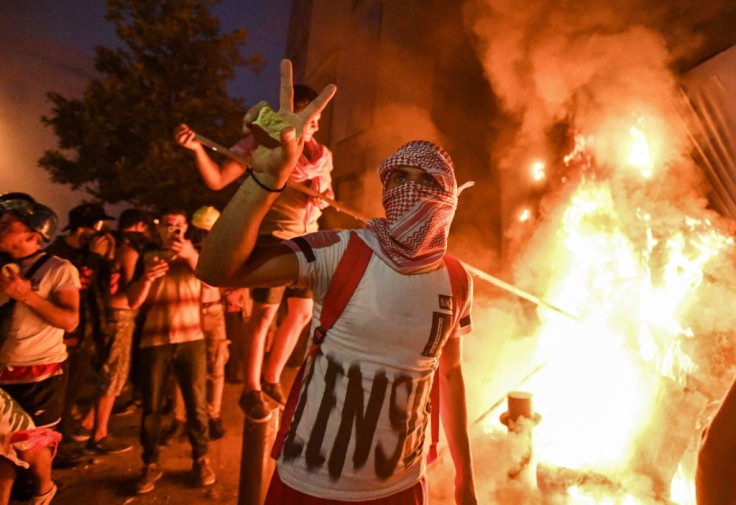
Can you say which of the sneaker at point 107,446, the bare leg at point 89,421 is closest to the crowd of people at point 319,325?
the sneaker at point 107,446

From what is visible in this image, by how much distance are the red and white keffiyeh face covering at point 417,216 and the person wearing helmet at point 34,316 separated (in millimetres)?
3093

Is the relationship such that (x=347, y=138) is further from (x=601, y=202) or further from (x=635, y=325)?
(x=635, y=325)

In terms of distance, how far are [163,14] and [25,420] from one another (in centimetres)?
1307

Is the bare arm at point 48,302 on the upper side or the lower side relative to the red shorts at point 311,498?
upper

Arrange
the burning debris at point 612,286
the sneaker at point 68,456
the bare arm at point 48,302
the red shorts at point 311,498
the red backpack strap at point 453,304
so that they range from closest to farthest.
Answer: the red shorts at point 311,498
the red backpack strap at point 453,304
the bare arm at point 48,302
the burning debris at point 612,286
the sneaker at point 68,456

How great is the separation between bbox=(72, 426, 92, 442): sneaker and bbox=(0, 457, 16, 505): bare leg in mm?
2047

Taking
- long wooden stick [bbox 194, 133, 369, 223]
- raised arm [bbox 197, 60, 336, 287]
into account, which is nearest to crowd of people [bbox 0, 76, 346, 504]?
long wooden stick [bbox 194, 133, 369, 223]

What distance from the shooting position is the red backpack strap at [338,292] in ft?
5.69

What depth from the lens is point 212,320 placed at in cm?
573

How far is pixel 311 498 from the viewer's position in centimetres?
164

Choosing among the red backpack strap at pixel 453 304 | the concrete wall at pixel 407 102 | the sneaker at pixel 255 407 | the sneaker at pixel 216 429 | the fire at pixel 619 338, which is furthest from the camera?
the concrete wall at pixel 407 102

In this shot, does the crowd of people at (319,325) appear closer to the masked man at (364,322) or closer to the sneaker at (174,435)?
the masked man at (364,322)

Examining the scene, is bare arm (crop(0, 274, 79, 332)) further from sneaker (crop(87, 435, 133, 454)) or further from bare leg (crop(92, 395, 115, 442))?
sneaker (crop(87, 435, 133, 454))

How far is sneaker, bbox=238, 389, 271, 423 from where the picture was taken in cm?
306
